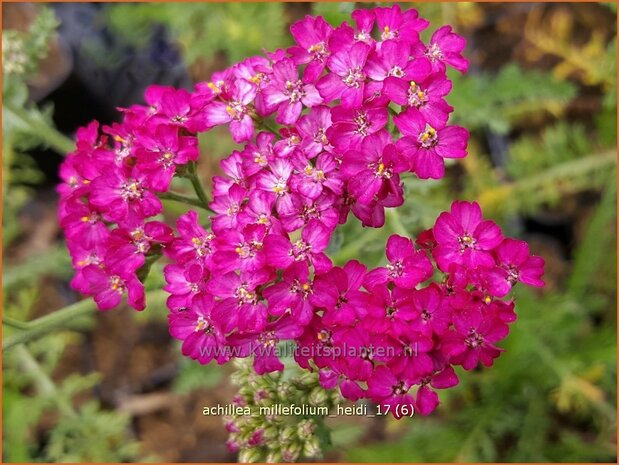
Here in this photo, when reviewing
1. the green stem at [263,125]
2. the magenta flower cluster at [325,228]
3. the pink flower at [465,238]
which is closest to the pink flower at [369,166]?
the magenta flower cluster at [325,228]

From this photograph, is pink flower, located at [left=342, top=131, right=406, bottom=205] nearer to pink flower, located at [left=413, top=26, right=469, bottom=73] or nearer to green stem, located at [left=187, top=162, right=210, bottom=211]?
pink flower, located at [left=413, top=26, right=469, bottom=73]

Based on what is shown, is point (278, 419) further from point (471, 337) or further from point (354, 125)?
point (354, 125)

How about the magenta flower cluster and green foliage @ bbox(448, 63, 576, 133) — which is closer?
the magenta flower cluster

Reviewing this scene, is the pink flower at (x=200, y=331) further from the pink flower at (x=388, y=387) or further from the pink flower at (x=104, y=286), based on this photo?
the pink flower at (x=388, y=387)

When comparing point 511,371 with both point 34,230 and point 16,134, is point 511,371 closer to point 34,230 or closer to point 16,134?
point 16,134

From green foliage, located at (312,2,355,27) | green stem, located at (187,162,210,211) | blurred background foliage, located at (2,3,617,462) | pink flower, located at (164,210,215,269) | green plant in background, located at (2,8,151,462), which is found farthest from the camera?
blurred background foliage, located at (2,3,617,462)

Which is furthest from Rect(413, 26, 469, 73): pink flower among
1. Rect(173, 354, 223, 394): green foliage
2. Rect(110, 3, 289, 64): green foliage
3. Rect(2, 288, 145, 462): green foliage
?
Rect(2, 288, 145, 462): green foliage

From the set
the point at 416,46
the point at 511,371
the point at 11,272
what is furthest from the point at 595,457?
the point at 11,272

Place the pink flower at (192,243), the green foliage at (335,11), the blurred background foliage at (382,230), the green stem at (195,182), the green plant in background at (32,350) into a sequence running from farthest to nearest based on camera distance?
the blurred background foliage at (382,230), the green plant in background at (32,350), the green foliage at (335,11), the green stem at (195,182), the pink flower at (192,243)
